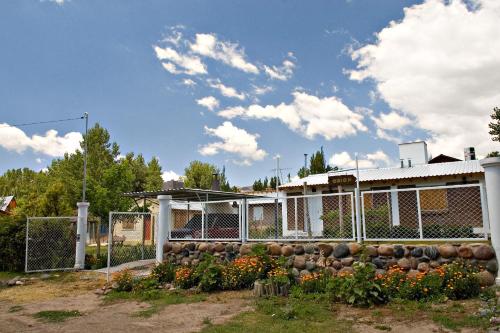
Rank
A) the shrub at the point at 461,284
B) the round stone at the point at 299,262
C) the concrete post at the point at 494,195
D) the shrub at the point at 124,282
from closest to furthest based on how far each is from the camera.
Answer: the shrub at the point at 461,284 → the concrete post at the point at 494,195 → the round stone at the point at 299,262 → the shrub at the point at 124,282

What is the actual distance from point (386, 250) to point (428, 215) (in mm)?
1256

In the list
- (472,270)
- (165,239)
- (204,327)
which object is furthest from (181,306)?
(472,270)

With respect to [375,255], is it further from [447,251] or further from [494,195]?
[494,195]

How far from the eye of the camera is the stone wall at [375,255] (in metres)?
7.40

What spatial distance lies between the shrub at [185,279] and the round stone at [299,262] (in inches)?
98.1

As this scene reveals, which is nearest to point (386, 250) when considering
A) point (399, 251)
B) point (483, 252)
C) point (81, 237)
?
point (399, 251)

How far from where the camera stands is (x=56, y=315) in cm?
778

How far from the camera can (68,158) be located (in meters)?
31.8

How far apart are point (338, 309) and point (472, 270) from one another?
8.27 ft

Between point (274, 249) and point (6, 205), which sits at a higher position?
point (6, 205)

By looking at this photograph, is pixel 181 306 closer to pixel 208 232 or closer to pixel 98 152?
pixel 208 232

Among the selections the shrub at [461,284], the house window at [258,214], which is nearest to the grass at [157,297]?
the house window at [258,214]

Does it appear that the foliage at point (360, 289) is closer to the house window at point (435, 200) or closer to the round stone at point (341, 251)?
the round stone at point (341, 251)

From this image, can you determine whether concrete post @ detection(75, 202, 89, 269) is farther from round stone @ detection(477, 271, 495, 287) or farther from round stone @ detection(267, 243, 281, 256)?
round stone @ detection(477, 271, 495, 287)
